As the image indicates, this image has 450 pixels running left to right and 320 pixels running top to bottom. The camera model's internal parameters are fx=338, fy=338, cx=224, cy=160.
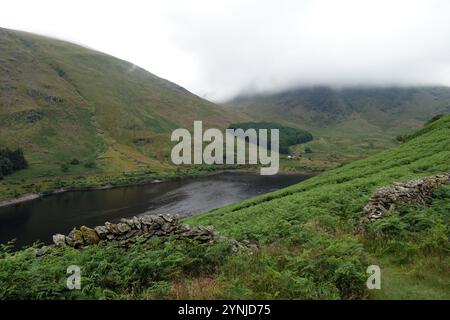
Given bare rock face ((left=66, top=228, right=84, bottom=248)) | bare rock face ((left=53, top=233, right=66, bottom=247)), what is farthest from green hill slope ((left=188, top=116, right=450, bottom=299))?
bare rock face ((left=53, top=233, right=66, bottom=247))

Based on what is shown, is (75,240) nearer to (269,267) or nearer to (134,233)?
(134,233)

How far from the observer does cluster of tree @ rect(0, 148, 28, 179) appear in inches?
6942

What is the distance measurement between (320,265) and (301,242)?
4.70 meters

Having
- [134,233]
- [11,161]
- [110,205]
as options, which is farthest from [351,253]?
[11,161]

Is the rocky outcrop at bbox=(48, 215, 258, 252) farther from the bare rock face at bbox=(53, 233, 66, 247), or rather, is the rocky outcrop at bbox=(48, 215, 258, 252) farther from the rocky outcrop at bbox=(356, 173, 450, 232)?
the rocky outcrop at bbox=(356, 173, 450, 232)

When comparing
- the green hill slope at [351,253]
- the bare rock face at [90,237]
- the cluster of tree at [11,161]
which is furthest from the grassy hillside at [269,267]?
the cluster of tree at [11,161]

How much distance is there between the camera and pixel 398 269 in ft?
42.5

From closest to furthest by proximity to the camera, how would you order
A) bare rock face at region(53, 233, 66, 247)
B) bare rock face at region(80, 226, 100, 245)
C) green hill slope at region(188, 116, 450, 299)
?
green hill slope at region(188, 116, 450, 299), bare rock face at region(53, 233, 66, 247), bare rock face at region(80, 226, 100, 245)

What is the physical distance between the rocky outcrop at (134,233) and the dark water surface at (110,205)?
77578 mm

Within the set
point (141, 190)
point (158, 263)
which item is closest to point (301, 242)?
point (158, 263)

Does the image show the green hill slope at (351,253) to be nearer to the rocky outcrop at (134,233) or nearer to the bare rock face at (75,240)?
the rocky outcrop at (134,233)

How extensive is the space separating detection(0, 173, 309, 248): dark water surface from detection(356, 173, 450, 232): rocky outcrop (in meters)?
83.5

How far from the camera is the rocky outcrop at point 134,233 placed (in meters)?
15.7
